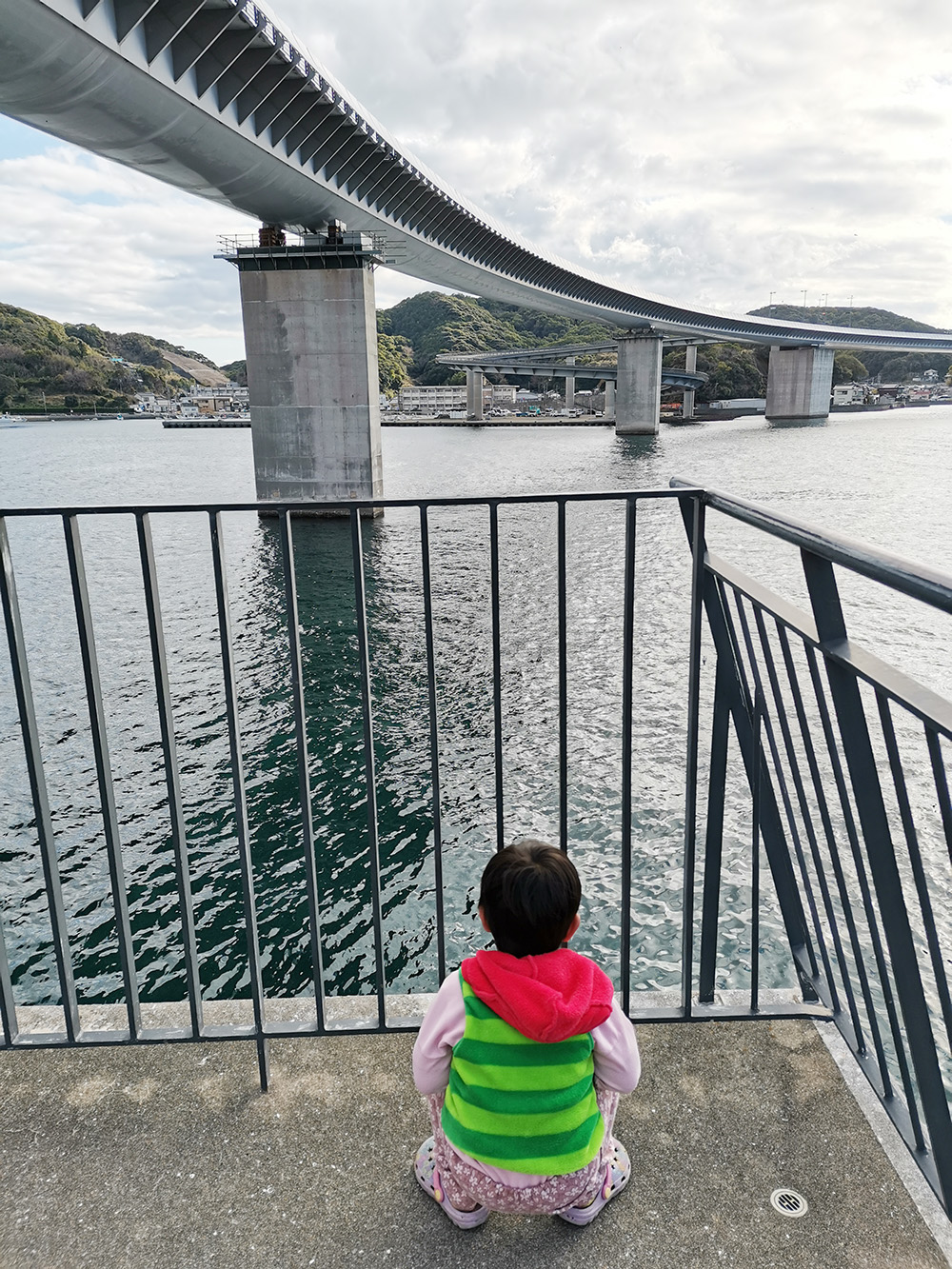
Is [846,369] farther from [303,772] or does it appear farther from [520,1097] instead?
[520,1097]

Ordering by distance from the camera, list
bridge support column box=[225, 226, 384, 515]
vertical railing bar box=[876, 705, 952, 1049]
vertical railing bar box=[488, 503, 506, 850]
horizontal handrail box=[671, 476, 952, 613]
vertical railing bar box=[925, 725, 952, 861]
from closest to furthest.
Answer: horizontal handrail box=[671, 476, 952, 613]
vertical railing bar box=[925, 725, 952, 861]
vertical railing bar box=[876, 705, 952, 1049]
vertical railing bar box=[488, 503, 506, 850]
bridge support column box=[225, 226, 384, 515]

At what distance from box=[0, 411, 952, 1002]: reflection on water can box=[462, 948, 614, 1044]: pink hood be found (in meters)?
3.95

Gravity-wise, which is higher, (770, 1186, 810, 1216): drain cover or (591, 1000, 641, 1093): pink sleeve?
(591, 1000, 641, 1093): pink sleeve

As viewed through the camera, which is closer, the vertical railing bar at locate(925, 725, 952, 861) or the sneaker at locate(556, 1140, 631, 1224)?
the vertical railing bar at locate(925, 725, 952, 861)

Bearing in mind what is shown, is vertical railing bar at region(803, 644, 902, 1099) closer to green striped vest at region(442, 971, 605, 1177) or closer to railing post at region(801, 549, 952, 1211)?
railing post at region(801, 549, 952, 1211)

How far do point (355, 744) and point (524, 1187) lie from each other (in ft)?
27.9

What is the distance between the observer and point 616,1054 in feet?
5.12

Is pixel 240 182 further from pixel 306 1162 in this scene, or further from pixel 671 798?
pixel 306 1162

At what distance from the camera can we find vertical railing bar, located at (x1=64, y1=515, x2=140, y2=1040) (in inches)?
80.1

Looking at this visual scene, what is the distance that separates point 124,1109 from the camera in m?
2.09

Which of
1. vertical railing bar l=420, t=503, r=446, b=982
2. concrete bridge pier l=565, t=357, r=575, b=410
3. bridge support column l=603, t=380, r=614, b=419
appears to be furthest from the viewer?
concrete bridge pier l=565, t=357, r=575, b=410

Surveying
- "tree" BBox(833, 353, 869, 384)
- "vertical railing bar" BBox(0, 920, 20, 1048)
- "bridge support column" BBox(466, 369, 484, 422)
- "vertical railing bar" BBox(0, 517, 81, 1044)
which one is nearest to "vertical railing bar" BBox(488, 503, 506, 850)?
"vertical railing bar" BBox(0, 517, 81, 1044)

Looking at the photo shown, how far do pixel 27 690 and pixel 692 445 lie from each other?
5697 cm

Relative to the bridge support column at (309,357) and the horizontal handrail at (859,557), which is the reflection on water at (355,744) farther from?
the horizontal handrail at (859,557)
